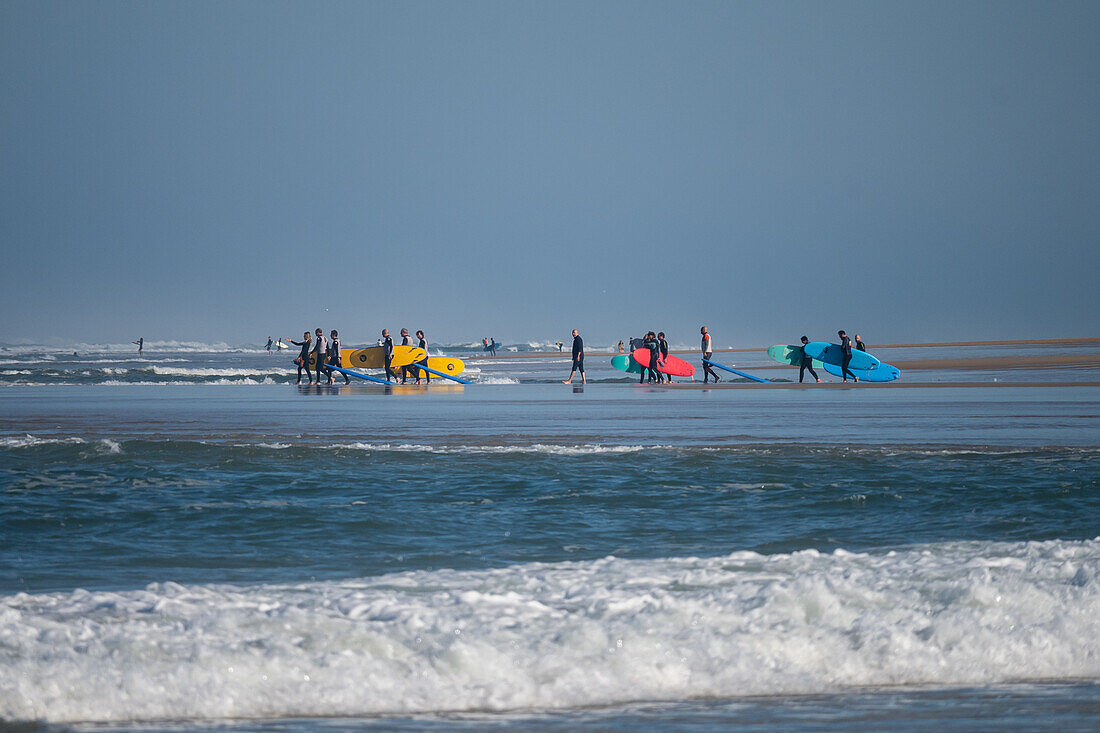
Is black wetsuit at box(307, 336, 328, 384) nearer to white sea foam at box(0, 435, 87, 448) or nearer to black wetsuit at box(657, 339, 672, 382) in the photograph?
black wetsuit at box(657, 339, 672, 382)

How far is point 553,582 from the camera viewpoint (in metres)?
6.72

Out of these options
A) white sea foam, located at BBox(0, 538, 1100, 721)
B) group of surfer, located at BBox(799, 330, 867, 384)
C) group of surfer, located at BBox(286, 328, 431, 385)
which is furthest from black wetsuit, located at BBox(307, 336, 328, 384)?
white sea foam, located at BBox(0, 538, 1100, 721)

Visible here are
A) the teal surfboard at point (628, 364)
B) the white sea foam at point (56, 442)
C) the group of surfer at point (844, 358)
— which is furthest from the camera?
the teal surfboard at point (628, 364)

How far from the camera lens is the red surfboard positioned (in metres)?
38.2

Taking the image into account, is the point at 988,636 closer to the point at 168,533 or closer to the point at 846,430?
the point at 168,533

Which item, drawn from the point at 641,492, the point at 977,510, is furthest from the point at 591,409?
the point at 977,510

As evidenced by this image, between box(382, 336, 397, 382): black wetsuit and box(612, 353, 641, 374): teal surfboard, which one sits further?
box(612, 353, 641, 374): teal surfboard

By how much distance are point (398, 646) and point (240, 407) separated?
2039 centimetres

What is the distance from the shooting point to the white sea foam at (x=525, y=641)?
4.77m

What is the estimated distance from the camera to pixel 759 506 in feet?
33.1

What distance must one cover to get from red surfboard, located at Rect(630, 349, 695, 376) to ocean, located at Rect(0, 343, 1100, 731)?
73.2 ft

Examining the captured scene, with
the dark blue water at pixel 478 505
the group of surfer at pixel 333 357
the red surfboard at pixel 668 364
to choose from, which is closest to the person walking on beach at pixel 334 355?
the group of surfer at pixel 333 357

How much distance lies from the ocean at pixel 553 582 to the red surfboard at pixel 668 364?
22.3 metres

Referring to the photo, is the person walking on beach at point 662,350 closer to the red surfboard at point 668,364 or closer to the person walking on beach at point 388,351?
the red surfboard at point 668,364
